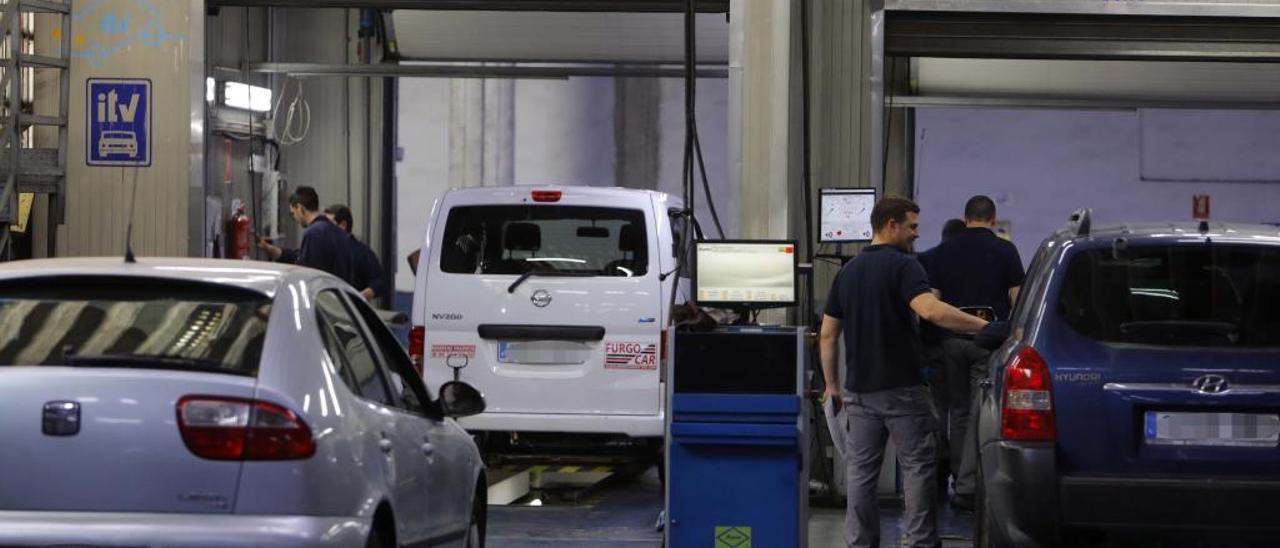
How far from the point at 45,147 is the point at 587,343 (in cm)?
363

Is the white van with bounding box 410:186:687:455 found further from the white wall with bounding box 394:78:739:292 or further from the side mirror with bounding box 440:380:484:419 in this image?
the white wall with bounding box 394:78:739:292

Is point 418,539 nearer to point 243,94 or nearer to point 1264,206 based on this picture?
point 243,94

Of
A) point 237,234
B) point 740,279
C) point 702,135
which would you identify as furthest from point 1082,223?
point 702,135

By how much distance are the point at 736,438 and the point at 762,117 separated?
3.07 m

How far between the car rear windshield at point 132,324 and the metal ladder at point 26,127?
5.99 metres

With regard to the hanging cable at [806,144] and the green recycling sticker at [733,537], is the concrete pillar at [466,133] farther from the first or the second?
the green recycling sticker at [733,537]

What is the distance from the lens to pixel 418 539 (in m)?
6.67

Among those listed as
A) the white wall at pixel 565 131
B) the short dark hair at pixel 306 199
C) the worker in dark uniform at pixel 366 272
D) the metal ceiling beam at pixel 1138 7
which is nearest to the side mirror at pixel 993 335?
the metal ceiling beam at pixel 1138 7

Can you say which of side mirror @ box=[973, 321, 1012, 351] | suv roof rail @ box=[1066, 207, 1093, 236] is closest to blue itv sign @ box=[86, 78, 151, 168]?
side mirror @ box=[973, 321, 1012, 351]

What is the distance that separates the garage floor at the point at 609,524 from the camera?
10.3m

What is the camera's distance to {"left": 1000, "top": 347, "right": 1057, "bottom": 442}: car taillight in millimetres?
7500

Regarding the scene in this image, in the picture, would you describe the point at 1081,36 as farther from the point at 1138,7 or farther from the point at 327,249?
the point at 327,249

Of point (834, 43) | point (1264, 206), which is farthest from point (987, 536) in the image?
point (1264, 206)

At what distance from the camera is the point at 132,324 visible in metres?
5.85
